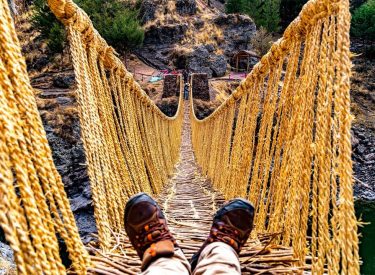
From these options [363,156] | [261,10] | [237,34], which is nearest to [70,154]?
[363,156]

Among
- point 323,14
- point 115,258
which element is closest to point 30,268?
Answer: point 115,258

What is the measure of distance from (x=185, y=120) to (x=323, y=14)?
901 centimetres

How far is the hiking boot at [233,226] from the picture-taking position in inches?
36.0

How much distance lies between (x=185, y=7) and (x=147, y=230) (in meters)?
19.1

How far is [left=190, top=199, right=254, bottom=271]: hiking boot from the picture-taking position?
91cm

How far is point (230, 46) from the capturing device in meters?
17.0

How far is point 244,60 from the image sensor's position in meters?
16.0

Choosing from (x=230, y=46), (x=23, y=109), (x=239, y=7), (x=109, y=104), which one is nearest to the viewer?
(x=23, y=109)

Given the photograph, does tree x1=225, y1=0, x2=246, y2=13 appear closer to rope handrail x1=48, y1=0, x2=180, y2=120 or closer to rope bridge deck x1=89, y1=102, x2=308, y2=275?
rope bridge deck x1=89, y1=102, x2=308, y2=275

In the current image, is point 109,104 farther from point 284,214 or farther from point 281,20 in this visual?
point 281,20

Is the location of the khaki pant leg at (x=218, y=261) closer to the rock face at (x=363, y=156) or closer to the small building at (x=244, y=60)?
the rock face at (x=363, y=156)

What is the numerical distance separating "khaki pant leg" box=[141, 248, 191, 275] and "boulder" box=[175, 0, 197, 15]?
19.0 m

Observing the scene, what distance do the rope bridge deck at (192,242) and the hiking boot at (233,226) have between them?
0.16ft

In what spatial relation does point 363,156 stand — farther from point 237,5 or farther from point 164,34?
point 237,5
